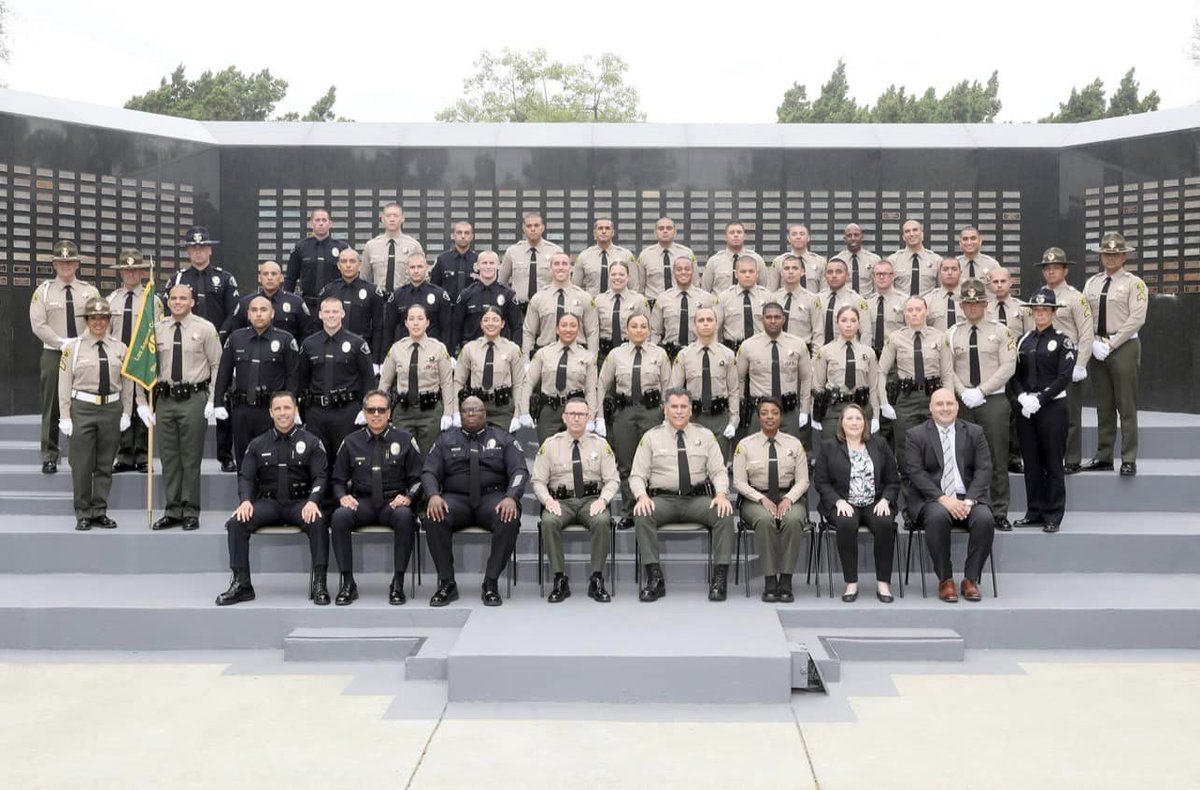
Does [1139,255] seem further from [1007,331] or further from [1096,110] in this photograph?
[1096,110]

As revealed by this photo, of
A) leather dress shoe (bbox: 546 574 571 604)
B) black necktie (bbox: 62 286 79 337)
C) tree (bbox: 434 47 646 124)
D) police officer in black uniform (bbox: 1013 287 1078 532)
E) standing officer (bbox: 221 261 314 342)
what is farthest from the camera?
tree (bbox: 434 47 646 124)

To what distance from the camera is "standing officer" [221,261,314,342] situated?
8562 mm

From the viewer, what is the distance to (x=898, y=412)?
26.4ft

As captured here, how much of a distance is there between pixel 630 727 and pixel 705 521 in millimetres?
2177

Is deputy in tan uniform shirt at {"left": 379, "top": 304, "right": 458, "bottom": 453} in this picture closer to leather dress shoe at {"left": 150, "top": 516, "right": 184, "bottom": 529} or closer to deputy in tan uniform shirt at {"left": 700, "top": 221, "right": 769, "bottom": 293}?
leather dress shoe at {"left": 150, "top": 516, "right": 184, "bottom": 529}

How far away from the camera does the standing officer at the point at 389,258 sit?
953 centimetres

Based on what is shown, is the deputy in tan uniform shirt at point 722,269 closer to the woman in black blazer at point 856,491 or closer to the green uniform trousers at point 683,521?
the woman in black blazer at point 856,491

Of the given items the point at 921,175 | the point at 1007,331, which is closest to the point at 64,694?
the point at 1007,331

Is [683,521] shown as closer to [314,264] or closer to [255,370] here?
[255,370]

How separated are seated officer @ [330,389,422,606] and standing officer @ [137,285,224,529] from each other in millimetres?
1324

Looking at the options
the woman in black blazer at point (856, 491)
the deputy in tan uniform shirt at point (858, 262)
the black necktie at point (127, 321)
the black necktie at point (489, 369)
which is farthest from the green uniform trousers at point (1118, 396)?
the black necktie at point (127, 321)

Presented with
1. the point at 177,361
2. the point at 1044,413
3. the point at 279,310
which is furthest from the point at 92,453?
the point at 1044,413

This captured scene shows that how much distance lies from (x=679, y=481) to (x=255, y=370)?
314 centimetres

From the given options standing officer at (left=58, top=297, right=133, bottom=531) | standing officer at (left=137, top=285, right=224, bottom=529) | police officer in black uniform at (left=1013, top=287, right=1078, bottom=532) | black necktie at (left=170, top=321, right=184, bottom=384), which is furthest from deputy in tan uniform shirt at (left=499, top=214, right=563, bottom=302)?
police officer in black uniform at (left=1013, top=287, right=1078, bottom=532)
